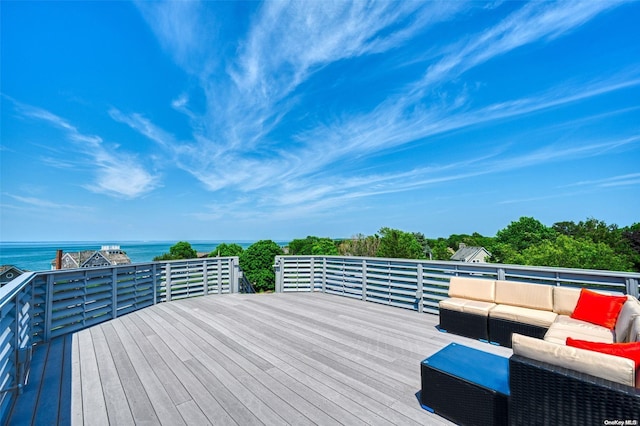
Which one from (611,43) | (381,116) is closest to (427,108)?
(381,116)

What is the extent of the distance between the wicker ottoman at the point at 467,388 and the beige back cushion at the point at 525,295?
67.9 inches

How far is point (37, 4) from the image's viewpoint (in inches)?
224

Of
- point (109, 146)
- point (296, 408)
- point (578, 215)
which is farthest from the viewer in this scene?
point (578, 215)

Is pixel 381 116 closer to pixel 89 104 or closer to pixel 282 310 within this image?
pixel 282 310

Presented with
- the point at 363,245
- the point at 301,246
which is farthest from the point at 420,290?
the point at 301,246

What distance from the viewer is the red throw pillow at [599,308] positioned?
2.69 metres

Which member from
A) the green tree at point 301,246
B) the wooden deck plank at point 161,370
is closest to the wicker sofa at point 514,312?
the wooden deck plank at point 161,370

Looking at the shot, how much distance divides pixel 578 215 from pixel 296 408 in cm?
4297

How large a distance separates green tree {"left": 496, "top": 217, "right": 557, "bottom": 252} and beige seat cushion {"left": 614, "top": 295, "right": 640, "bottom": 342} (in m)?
35.4

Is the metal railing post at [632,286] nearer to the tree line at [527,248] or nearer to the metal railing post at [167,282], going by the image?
the metal railing post at [167,282]

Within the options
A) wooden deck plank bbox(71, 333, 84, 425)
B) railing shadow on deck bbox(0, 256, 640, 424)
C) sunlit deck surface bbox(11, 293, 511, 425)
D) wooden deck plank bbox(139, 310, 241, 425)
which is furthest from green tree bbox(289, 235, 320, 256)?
wooden deck plank bbox(71, 333, 84, 425)

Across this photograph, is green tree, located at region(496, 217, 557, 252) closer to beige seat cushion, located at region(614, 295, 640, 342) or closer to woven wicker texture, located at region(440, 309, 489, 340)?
woven wicker texture, located at region(440, 309, 489, 340)

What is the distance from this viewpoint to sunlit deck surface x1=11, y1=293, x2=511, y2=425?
1934 millimetres

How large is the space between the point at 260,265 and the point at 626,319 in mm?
26675
